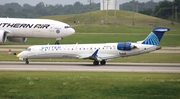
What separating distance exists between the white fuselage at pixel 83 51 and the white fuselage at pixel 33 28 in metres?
25.8

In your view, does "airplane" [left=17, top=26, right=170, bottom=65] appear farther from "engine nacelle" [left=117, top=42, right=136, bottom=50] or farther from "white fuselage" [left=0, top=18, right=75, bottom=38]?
"white fuselage" [left=0, top=18, right=75, bottom=38]

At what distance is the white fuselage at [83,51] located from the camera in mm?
48812

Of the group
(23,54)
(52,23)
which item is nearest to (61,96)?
(23,54)

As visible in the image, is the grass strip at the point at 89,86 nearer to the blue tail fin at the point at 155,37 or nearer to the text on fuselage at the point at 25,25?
the blue tail fin at the point at 155,37

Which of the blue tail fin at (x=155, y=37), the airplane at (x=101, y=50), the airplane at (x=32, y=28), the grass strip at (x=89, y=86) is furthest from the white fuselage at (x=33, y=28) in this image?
the grass strip at (x=89, y=86)

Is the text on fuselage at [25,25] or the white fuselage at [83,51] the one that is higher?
the text on fuselage at [25,25]

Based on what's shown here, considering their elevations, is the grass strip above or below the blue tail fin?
below

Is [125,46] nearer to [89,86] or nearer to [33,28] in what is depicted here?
[89,86]

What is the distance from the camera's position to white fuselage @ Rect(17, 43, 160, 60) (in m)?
48.8

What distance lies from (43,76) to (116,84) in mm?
7259

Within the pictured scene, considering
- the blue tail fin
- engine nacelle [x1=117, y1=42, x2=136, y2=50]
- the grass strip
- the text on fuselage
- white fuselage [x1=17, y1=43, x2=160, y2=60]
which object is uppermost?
the text on fuselage

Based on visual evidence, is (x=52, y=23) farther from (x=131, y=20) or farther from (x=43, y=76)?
(x=131, y=20)

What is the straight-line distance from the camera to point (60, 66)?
4772cm

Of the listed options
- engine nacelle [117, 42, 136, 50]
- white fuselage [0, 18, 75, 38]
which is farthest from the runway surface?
white fuselage [0, 18, 75, 38]
